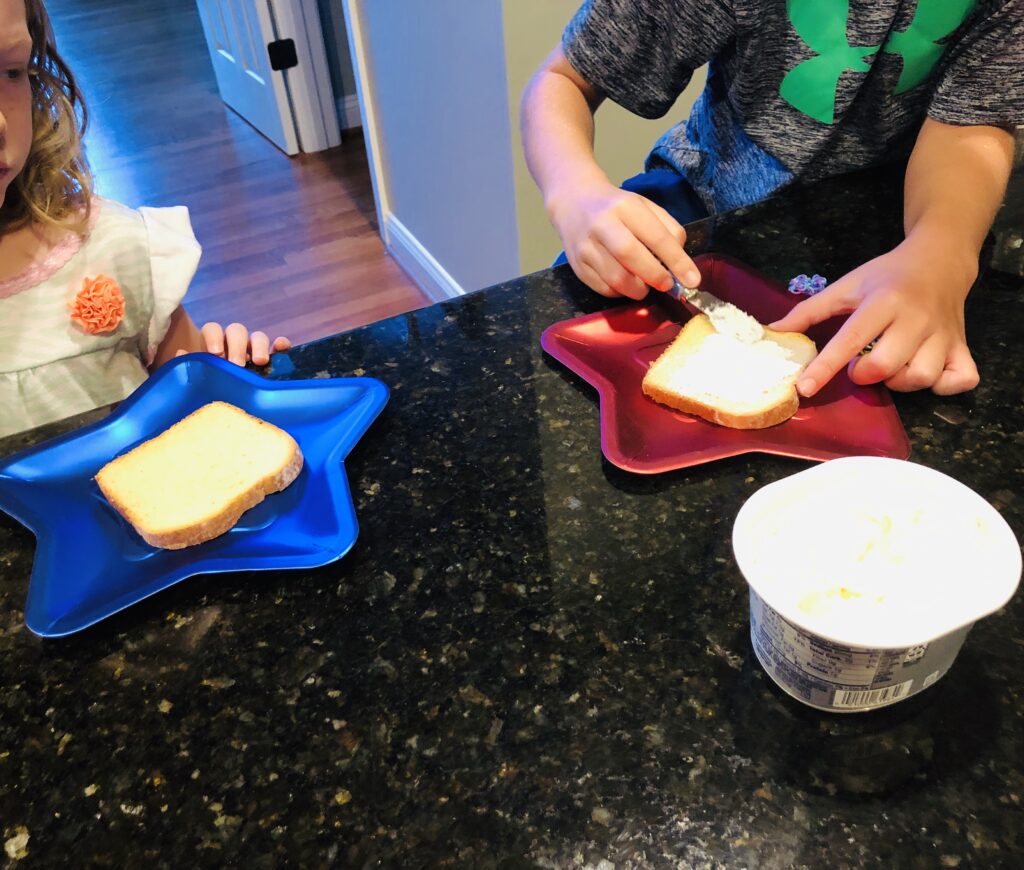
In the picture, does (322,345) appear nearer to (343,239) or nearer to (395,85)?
(395,85)

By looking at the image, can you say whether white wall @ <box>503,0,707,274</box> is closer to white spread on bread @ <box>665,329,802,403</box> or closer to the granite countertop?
white spread on bread @ <box>665,329,802,403</box>

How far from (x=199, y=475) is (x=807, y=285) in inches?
22.4

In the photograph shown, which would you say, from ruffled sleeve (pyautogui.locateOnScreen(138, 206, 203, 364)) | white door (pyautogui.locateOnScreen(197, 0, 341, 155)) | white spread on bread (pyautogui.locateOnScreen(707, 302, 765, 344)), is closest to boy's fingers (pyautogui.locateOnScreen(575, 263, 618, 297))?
white spread on bread (pyautogui.locateOnScreen(707, 302, 765, 344))

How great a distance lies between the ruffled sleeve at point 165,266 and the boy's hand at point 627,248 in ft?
1.72

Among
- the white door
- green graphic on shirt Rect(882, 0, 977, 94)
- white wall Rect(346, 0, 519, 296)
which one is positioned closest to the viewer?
green graphic on shirt Rect(882, 0, 977, 94)

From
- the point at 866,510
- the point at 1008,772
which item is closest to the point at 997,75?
the point at 866,510

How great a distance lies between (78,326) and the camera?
3.26 feet

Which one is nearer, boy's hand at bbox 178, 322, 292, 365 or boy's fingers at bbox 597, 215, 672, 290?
boy's fingers at bbox 597, 215, 672, 290

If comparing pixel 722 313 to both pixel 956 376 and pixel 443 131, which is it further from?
pixel 443 131

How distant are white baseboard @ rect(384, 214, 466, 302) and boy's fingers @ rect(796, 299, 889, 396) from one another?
1691 millimetres

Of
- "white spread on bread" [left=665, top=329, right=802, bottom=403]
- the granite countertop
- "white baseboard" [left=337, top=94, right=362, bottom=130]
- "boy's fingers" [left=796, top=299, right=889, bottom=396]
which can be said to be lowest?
"white baseboard" [left=337, top=94, right=362, bottom=130]

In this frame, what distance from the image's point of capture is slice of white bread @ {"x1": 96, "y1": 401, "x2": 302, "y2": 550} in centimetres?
58

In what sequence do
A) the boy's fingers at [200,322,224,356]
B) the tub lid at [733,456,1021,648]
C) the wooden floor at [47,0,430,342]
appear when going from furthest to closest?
the wooden floor at [47,0,430,342] → the boy's fingers at [200,322,224,356] → the tub lid at [733,456,1021,648]

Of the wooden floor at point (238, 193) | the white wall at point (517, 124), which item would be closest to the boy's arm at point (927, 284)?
the white wall at point (517, 124)
